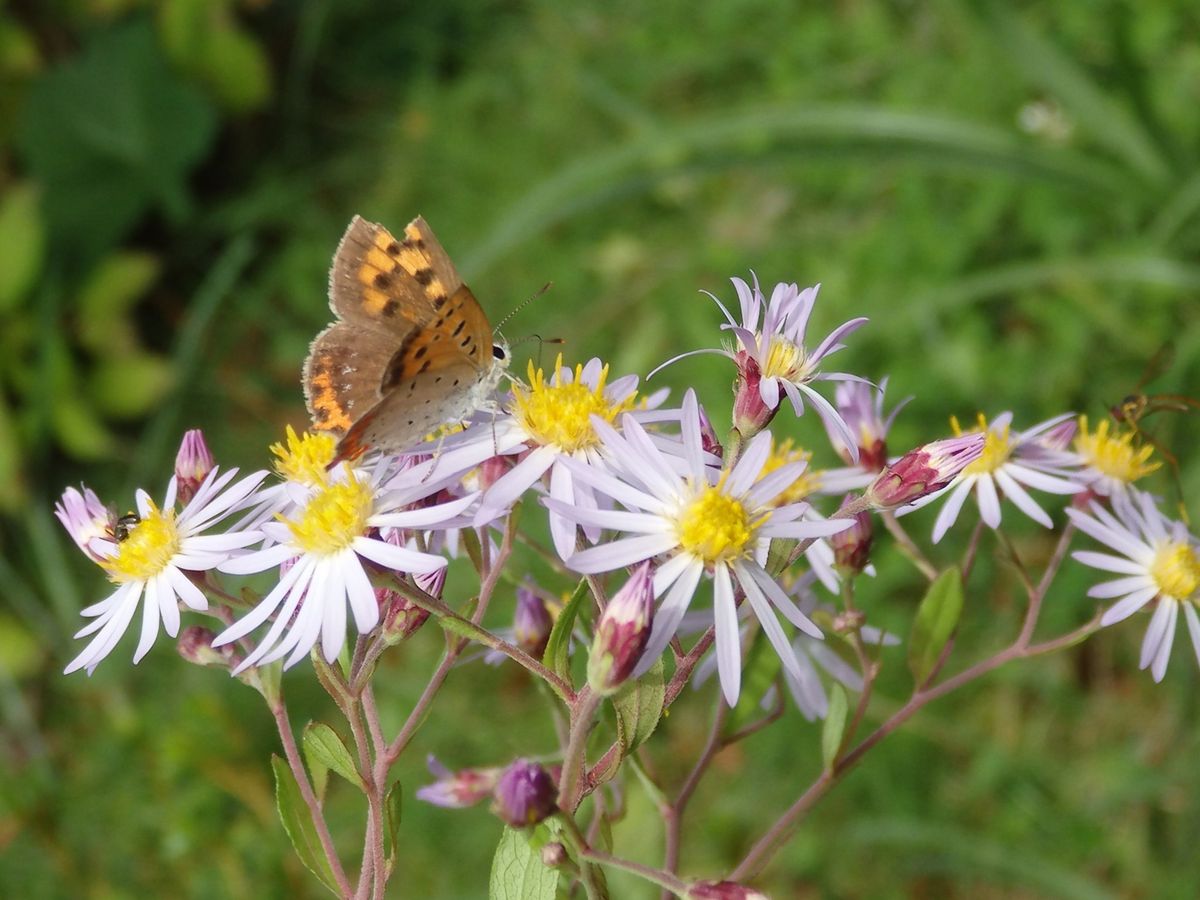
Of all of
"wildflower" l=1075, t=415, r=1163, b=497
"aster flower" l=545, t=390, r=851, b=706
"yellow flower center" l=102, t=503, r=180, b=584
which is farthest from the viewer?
"wildflower" l=1075, t=415, r=1163, b=497

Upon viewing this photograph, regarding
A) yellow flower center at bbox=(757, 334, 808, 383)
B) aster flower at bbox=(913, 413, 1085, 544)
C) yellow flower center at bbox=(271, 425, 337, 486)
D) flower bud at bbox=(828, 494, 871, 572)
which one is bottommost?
yellow flower center at bbox=(271, 425, 337, 486)

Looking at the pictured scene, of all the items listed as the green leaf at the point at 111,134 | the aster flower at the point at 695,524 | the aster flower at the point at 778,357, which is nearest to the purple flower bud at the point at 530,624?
the aster flower at the point at 695,524

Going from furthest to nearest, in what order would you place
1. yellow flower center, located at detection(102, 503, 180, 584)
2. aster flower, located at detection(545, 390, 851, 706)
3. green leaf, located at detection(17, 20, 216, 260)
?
green leaf, located at detection(17, 20, 216, 260) < yellow flower center, located at detection(102, 503, 180, 584) < aster flower, located at detection(545, 390, 851, 706)

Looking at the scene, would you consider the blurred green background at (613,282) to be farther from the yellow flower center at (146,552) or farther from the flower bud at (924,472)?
the yellow flower center at (146,552)

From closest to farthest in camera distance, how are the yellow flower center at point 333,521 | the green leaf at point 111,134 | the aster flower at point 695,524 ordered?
the aster flower at point 695,524 → the yellow flower center at point 333,521 → the green leaf at point 111,134

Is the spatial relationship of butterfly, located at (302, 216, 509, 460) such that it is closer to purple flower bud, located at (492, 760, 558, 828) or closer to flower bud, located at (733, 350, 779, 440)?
flower bud, located at (733, 350, 779, 440)

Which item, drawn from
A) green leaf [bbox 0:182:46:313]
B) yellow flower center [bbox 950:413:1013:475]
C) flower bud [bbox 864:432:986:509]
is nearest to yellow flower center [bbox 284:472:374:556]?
flower bud [bbox 864:432:986:509]

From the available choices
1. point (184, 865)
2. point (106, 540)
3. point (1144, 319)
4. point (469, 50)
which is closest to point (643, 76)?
point (469, 50)

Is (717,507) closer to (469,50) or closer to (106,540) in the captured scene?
(106,540)
